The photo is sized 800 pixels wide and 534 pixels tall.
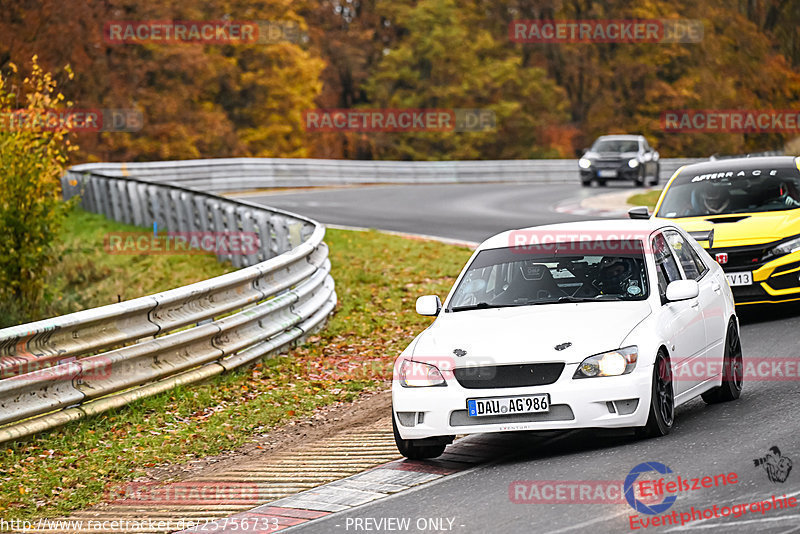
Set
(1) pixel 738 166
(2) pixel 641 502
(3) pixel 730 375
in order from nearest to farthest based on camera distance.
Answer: (2) pixel 641 502 < (3) pixel 730 375 < (1) pixel 738 166

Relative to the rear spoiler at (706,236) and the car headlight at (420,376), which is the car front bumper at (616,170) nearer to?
the rear spoiler at (706,236)

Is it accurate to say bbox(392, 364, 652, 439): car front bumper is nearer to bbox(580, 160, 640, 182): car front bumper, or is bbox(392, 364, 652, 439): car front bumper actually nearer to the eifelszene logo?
the eifelszene logo

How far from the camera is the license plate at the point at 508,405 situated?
304 inches

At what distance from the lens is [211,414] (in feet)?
33.9

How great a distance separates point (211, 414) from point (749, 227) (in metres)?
6.22

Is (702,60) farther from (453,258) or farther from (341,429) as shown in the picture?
(341,429)

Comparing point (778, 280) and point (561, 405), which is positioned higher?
point (561, 405)

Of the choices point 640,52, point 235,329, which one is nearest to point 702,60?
point 640,52

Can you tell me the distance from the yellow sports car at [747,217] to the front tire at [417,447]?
18.0ft

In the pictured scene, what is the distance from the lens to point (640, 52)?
76562mm
